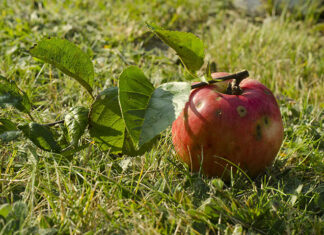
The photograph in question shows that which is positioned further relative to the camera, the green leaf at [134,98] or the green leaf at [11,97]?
the green leaf at [11,97]

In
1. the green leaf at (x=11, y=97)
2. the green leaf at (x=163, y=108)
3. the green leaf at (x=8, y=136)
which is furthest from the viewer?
the green leaf at (x=11, y=97)

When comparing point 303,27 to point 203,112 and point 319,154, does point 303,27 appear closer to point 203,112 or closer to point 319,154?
point 319,154

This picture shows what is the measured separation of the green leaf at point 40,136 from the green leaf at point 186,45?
581 mm

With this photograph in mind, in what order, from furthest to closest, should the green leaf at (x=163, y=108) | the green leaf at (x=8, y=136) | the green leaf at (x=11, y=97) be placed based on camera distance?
the green leaf at (x=11, y=97) → the green leaf at (x=8, y=136) → the green leaf at (x=163, y=108)

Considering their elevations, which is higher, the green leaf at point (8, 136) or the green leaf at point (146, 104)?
the green leaf at point (146, 104)

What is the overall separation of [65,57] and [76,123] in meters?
0.27

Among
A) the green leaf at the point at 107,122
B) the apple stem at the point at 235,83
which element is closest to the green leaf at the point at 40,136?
the green leaf at the point at 107,122

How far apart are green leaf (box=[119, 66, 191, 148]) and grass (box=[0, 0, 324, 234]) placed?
9.2 inches

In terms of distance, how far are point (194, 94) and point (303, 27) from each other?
8.76 feet

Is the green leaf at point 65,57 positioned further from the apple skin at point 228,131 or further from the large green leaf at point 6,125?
the apple skin at point 228,131

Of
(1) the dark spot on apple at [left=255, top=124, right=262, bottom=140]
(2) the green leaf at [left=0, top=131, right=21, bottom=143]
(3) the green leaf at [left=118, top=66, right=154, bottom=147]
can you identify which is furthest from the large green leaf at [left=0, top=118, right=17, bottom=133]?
(1) the dark spot on apple at [left=255, top=124, right=262, bottom=140]

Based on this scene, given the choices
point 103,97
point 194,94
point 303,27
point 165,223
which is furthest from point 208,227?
point 303,27

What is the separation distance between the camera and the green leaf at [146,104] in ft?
4.42

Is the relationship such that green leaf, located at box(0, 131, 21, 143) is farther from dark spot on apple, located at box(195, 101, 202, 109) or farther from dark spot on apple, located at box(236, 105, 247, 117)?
dark spot on apple, located at box(236, 105, 247, 117)
